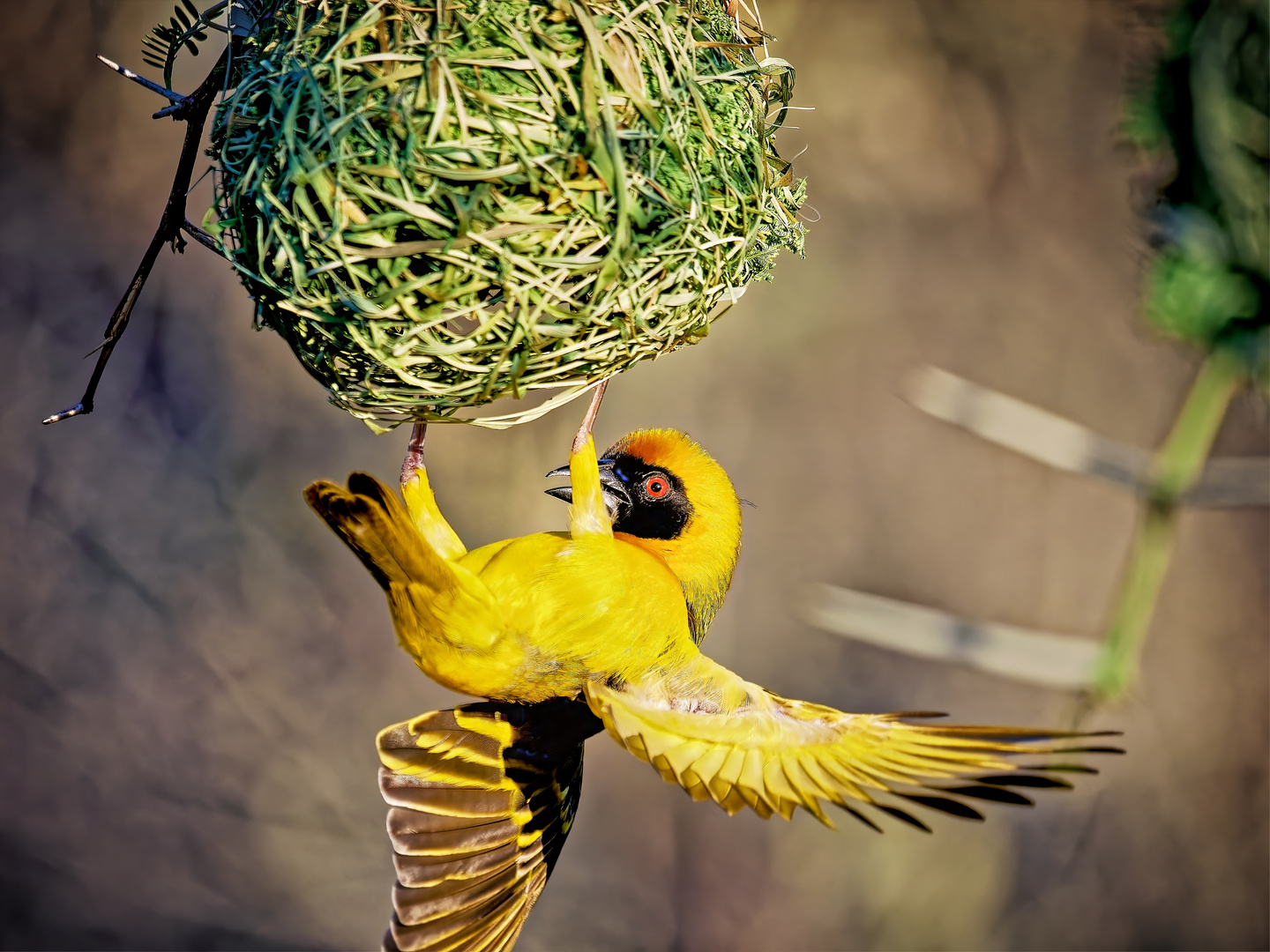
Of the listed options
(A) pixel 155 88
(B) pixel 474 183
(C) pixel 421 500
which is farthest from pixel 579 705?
(A) pixel 155 88

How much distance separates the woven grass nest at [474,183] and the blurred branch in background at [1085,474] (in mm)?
540

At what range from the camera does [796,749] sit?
3.07ft

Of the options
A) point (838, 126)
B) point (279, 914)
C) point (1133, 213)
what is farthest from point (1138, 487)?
point (279, 914)

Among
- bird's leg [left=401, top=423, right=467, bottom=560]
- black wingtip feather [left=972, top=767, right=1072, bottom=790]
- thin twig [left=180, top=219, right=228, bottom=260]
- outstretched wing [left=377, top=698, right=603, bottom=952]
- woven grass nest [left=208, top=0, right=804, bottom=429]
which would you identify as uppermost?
woven grass nest [left=208, top=0, right=804, bottom=429]

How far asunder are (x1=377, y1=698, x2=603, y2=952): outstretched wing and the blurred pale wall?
1013 millimetres

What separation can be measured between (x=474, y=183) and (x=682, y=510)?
0.55 meters

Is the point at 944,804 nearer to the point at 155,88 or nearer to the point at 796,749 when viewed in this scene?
the point at 796,749

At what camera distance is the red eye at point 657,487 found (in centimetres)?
115

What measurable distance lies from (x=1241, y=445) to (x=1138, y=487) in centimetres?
112

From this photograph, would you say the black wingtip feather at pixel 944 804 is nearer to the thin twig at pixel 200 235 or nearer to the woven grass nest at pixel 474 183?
the woven grass nest at pixel 474 183

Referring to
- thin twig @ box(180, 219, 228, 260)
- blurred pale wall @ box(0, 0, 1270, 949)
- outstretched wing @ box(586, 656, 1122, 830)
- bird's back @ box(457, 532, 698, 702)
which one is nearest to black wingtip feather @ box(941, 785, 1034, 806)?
outstretched wing @ box(586, 656, 1122, 830)

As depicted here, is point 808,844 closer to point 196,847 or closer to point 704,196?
point 196,847

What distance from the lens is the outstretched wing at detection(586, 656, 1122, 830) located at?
0.83 metres

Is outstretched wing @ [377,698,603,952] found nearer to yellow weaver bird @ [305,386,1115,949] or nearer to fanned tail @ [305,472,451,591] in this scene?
yellow weaver bird @ [305,386,1115,949]
